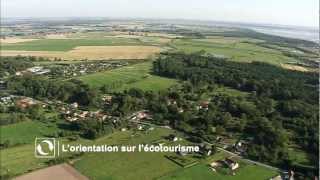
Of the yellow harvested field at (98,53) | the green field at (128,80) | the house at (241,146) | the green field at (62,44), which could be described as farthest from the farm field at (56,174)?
the green field at (62,44)

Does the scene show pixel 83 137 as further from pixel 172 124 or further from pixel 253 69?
pixel 253 69

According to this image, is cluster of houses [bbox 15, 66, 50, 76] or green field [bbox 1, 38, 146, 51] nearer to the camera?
cluster of houses [bbox 15, 66, 50, 76]

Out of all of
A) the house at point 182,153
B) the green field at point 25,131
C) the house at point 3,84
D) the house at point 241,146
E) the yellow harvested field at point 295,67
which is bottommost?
the house at point 241,146

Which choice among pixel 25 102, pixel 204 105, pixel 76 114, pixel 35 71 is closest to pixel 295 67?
pixel 204 105

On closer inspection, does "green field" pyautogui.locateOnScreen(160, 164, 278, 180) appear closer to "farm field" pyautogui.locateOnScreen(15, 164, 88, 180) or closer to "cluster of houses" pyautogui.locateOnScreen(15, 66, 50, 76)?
"farm field" pyautogui.locateOnScreen(15, 164, 88, 180)

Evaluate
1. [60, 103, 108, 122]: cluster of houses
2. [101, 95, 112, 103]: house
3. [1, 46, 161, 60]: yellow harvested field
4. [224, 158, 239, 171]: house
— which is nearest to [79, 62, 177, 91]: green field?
[101, 95, 112, 103]: house

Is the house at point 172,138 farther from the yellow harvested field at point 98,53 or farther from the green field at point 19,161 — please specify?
the yellow harvested field at point 98,53

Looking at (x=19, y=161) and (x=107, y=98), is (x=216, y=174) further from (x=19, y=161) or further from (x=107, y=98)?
(x=107, y=98)
